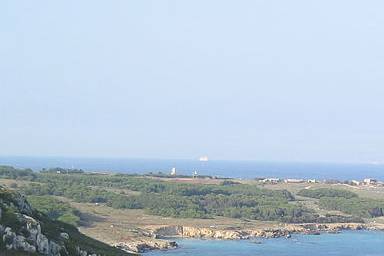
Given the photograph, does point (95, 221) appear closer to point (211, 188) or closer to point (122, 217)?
point (122, 217)

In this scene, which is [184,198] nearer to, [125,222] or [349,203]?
[125,222]

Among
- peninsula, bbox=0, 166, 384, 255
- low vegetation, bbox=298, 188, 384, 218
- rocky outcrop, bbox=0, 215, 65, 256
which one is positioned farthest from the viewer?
low vegetation, bbox=298, 188, 384, 218

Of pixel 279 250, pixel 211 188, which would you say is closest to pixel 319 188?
pixel 211 188

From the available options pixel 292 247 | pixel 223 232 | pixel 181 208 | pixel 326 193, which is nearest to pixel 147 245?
pixel 223 232

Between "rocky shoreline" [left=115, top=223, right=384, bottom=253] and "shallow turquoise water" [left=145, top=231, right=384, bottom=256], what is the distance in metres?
2.55

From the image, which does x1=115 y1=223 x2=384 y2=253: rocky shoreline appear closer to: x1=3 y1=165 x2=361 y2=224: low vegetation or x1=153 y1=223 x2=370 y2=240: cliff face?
x1=153 y1=223 x2=370 y2=240: cliff face

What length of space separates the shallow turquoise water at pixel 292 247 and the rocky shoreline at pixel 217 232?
2552 millimetres

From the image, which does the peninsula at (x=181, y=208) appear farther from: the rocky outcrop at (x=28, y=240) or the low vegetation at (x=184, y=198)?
the rocky outcrop at (x=28, y=240)

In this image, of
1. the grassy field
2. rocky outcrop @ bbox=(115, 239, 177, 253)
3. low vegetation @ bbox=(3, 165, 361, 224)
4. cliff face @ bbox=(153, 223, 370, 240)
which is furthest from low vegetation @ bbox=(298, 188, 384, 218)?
rocky outcrop @ bbox=(115, 239, 177, 253)

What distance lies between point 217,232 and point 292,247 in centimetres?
1365

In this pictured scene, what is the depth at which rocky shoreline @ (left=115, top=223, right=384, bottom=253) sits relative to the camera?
9075cm

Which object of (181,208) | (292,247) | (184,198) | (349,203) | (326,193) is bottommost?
(292,247)

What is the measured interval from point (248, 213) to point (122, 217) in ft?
84.2

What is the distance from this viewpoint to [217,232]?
10500 centimetres
